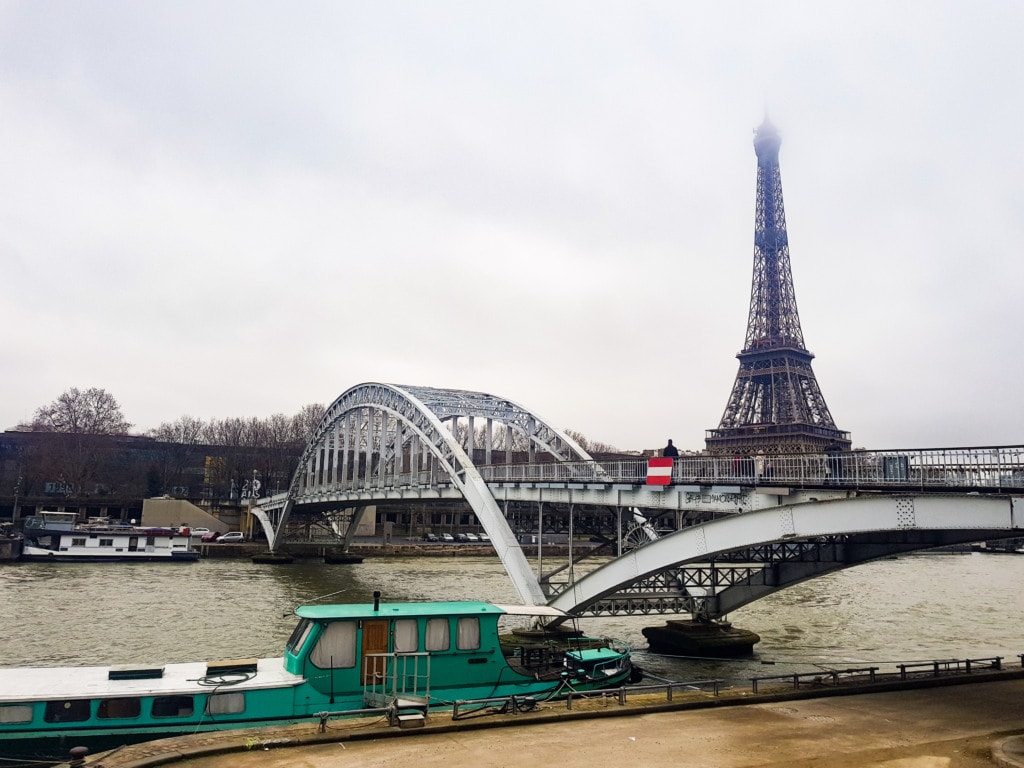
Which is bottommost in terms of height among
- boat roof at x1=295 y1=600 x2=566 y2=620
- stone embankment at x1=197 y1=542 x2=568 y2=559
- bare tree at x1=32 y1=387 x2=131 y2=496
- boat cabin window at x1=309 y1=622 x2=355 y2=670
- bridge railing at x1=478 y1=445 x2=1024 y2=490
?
boat cabin window at x1=309 y1=622 x2=355 y2=670

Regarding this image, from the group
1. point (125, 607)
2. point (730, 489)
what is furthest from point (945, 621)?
point (125, 607)

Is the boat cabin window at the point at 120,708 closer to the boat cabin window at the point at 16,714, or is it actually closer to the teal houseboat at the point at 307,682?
the teal houseboat at the point at 307,682

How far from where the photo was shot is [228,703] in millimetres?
13680

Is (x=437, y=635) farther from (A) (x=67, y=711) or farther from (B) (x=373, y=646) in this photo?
(A) (x=67, y=711)

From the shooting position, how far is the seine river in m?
23.2

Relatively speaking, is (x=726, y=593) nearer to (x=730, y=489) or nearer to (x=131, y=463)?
(x=730, y=489)

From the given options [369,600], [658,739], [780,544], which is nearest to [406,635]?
[658,739]

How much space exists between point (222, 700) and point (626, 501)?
1165cm

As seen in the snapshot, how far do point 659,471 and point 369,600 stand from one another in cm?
2016

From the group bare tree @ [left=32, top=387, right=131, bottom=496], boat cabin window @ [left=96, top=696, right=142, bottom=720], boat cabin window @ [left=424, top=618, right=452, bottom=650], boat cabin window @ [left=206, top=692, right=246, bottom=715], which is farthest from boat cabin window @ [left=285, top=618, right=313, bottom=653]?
bare tree @ [left=32, top=387, right=131, bottom=496]

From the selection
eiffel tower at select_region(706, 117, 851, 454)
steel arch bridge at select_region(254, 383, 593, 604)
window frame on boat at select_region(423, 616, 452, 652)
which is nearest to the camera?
window frame on boat at select_region(423, 616, 452, 652)

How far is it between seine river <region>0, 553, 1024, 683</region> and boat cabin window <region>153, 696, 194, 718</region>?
9326 mm

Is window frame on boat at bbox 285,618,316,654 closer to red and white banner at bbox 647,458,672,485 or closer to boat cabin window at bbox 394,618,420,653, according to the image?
boat cabin window at bbox 394,618,420,653

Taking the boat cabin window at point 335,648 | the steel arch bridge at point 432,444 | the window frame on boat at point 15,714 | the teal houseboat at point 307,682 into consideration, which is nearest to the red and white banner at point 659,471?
the steel arch bridge at point 432,444
